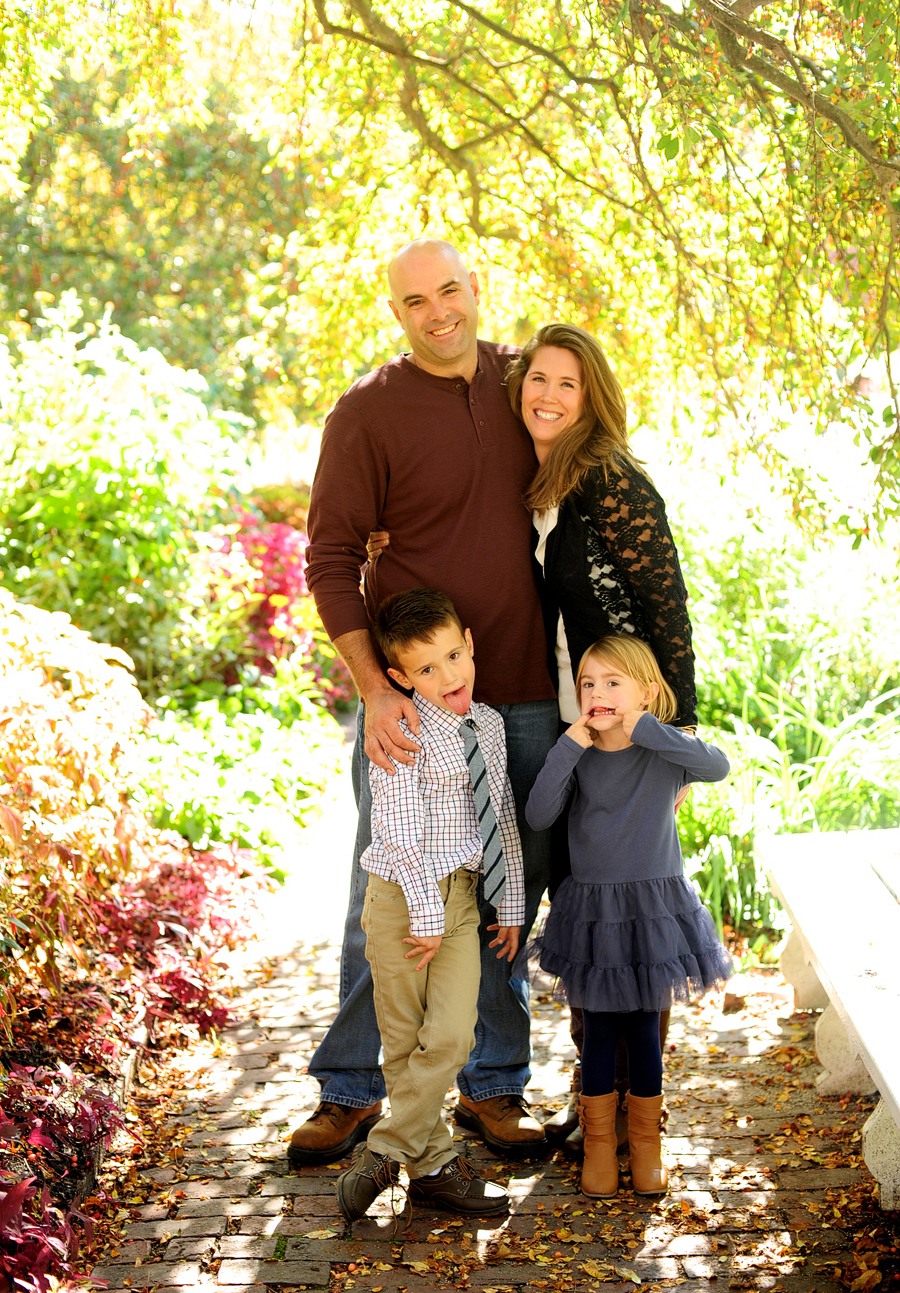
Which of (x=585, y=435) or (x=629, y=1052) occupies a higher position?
(x=585, y=435)

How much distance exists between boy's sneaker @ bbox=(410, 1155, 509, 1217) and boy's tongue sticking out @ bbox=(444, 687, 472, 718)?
100 centimetres

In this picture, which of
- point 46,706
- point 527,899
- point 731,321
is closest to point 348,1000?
point 527,899

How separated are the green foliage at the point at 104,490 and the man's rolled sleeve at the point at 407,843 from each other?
3.07 meters

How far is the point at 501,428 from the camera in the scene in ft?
8.97

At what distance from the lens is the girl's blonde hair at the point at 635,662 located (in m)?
2.51

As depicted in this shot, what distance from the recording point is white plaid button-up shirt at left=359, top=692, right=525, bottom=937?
2.45 meters

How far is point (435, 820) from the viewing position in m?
2.51

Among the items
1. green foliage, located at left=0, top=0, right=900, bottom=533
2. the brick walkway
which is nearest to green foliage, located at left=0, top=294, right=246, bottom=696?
green foliage, located at left=0, top=0, right=900, bottom=533

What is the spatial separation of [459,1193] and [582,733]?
3.41 feet

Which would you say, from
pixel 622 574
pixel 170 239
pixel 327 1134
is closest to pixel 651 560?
pixel 622 574

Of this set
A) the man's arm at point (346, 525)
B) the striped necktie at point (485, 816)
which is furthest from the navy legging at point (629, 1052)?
the man's arm at point (346, 525)

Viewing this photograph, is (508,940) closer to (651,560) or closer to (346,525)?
(651,560)

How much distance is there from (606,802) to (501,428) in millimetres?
907

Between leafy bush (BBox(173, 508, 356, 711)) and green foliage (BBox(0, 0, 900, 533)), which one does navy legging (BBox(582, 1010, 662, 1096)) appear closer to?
Answer: green foliage (BBox(0, 0, 900, 533))
